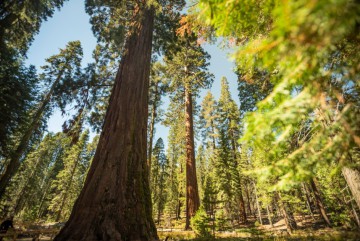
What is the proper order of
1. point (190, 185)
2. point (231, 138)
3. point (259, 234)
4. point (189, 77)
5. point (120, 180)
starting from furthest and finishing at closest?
point (231, 138) < point (189, 77) < point (259, 234) < point (190, 185) < point (120, 180)

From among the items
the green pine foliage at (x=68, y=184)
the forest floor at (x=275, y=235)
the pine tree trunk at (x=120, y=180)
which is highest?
the green pine foliage at (x=68, y=184)

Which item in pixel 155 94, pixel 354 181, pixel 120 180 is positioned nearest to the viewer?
pixel 120 180

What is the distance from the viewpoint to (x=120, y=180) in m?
3.72

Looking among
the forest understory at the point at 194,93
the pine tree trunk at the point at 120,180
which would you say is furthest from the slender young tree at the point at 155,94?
the pine tree trunk at the point at 120,180

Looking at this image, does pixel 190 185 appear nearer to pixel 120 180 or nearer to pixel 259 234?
pixel 259 234

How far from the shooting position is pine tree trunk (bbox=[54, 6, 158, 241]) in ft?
10.5

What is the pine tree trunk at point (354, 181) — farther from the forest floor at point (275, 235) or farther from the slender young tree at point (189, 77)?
the slender young tree at point (189, 77)

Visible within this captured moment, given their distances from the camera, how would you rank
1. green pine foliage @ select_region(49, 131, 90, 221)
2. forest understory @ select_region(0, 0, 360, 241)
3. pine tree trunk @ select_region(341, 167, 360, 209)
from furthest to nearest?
green pine foliage @ select_region(49, 131, 90, 221) → pine tree trunk @ select_region(341, 167, 360, 209) → forest understory @ select_region(0, 0, 360, 241)

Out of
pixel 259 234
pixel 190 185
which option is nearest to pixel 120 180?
pixel 190 185

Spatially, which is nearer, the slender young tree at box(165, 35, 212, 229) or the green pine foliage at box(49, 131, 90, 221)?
the slender young tree at box(165, 35, 212, 229)

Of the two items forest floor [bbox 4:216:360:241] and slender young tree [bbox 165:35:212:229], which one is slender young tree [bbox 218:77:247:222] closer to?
forest floor [bbox 4:216:360:241]

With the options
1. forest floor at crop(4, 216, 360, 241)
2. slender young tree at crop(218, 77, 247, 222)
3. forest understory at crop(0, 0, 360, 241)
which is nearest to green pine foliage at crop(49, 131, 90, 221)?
forest floor at crop(4, 216, 360, 241)

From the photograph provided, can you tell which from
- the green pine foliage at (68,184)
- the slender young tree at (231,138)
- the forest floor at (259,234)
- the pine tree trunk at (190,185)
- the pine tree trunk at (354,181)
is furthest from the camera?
the green pine foliage at (68,184)

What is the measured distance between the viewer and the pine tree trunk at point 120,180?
3201mm
